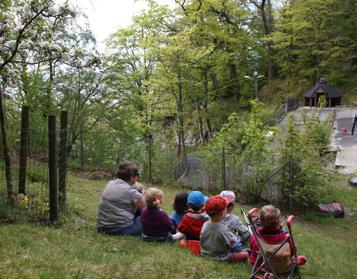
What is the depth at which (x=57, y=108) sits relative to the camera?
14766mm

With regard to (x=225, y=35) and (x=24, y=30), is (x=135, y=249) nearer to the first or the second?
(x=24, y=30)

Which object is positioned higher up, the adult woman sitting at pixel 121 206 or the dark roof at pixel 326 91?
the dark roof at pixel 326 91

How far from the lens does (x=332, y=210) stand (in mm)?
12773

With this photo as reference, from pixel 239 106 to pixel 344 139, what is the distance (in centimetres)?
1920

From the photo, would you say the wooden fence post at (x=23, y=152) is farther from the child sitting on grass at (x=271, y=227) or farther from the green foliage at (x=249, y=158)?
the green foliage at (x=249, y=158)

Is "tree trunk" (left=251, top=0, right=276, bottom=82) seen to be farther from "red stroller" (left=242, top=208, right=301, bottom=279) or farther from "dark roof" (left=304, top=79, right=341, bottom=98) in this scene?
"red stroller" (left=242, top=208, right=301, bottom=279)

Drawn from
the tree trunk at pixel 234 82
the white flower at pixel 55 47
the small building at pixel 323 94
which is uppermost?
the tree trunk at pixel 234 82

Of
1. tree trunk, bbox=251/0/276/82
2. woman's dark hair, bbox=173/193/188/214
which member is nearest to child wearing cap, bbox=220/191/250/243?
woman's dark hair, bbox=173/193/188/214

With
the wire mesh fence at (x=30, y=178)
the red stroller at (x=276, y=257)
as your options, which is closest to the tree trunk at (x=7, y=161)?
the wire mesh fence at (x=30, y=178)

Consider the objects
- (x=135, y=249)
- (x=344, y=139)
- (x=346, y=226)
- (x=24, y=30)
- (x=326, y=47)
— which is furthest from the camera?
(x=326, y=47)

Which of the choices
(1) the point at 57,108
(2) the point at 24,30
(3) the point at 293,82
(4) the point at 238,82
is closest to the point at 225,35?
(4) the point at 238,82

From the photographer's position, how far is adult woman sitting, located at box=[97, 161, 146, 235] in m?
5.88

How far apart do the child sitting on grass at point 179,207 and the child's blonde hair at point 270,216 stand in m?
1.92

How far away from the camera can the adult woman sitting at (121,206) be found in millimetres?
5879
